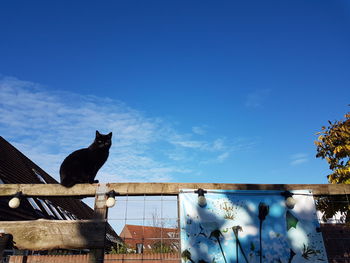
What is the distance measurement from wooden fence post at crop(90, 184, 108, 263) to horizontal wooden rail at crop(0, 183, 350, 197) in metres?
0.06

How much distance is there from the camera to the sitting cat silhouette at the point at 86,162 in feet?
9.63

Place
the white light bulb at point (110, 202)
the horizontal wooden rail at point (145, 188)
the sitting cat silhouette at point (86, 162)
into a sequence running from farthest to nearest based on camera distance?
the sitting cat silhouette at point (86, 162) → the horizontal wooden rail at point (145, 188) → the white light bulb at point (110, 202)

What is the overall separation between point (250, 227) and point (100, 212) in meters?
A: 1.48

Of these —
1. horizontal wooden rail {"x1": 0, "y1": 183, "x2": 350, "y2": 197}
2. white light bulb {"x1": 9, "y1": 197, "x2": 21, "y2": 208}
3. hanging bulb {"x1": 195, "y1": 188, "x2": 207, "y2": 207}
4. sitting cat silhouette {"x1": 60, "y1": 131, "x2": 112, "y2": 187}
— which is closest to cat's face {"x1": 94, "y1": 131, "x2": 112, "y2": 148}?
sitting cat silhouette {"x1": 60, "y1": 131, "x2": 112, "y2": 187}

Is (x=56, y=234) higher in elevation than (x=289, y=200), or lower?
lower

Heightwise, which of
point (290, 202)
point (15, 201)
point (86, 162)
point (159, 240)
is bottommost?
point (159, 240)

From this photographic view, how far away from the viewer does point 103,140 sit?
4285 mm

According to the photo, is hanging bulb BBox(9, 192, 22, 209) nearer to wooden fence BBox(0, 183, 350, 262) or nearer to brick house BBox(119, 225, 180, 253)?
wooden fence BBox(0, 183, 350, 262)

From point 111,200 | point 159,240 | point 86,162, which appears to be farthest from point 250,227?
point 86,162

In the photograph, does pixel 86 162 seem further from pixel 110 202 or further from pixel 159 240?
pixel 159 240

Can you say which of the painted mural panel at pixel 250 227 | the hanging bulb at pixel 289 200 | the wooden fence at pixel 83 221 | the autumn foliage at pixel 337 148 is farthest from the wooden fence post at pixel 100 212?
the autumn foliage at pixel 337 148

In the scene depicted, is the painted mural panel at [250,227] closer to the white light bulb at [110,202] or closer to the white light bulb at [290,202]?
the white light bulb at [290,202]

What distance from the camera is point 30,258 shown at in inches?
239

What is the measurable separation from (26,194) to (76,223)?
0.69m
